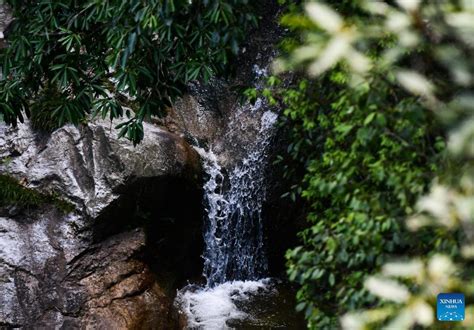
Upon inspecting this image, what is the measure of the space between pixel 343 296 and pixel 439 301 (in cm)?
69

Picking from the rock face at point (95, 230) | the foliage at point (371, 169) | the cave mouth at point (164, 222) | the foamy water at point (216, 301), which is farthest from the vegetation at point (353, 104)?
the foamy water at point (216, 301)

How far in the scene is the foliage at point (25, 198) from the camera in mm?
5672

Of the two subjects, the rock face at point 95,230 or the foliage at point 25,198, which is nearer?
the rock face at point 95,230

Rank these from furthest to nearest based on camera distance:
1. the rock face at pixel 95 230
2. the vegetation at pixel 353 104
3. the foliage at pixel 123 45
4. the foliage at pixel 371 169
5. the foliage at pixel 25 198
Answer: the foliage at pixel 25 198
the rock face at pixel 95 230
the foliage at pixel 123 45
the foliage at pixel 371 169
the vegetation at pixel 353 104

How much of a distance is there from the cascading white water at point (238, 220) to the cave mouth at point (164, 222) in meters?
0.17

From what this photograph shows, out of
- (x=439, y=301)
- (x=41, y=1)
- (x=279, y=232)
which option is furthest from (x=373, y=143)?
(x=279, y=232)

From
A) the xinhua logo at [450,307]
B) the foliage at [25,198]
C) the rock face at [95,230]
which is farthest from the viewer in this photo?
the foliage at [25,198]

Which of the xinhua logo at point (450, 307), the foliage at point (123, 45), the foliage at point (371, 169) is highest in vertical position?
the foliage at point (123, 45)

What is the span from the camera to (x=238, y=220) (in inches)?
267

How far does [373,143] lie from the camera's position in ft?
9.27

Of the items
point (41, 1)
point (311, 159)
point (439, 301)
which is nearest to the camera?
point (439, 301)

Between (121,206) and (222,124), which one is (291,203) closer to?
(222,124)

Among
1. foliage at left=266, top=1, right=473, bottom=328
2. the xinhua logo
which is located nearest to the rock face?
foliage at left=266, top=1, right=473, bottom=328

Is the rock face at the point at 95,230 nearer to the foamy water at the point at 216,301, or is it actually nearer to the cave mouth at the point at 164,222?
the cave mouth at the point at 164,222
